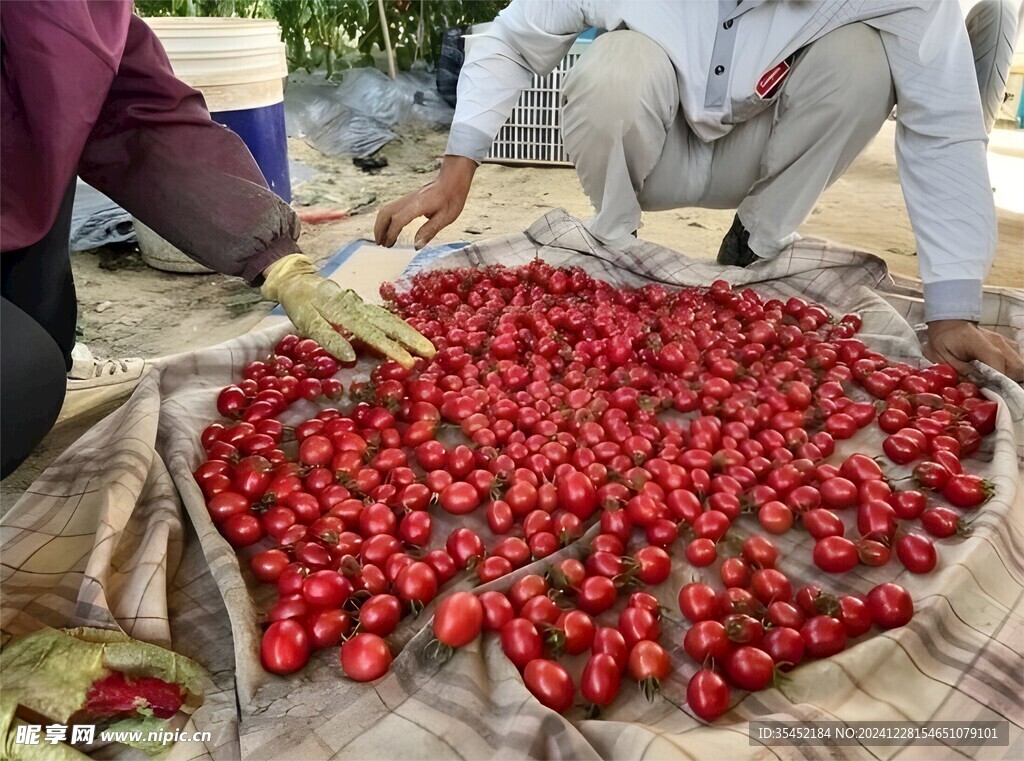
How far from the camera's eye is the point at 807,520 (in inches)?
44.1

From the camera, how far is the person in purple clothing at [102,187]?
3.19 feet

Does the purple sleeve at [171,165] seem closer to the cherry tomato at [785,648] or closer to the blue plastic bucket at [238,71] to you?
the cherry tomato at [785,648]

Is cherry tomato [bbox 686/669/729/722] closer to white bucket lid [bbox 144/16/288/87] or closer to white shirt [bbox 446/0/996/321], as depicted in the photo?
white shirt [bbox 446/0/996/321]

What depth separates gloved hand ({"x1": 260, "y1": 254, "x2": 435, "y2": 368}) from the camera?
1.43 meters

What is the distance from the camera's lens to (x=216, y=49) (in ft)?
8.15

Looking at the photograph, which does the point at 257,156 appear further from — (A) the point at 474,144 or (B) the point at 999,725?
(B) the point at 999,725

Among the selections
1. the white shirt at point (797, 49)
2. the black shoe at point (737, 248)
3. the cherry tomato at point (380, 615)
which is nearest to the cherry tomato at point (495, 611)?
the cherry tomato at point (380, 615)

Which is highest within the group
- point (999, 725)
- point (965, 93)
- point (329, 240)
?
point (965, 93)

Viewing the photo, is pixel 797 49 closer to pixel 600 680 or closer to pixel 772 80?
pixel 772 80

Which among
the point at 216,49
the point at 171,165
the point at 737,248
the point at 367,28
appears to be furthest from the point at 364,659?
the point at 367,28

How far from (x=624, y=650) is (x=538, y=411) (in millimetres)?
531

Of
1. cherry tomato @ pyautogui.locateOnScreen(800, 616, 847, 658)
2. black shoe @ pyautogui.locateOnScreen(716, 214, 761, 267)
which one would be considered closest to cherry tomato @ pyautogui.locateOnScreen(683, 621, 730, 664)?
cherry tomato @ pyautogui.locateOnScreen(800, 616, 847, 658)

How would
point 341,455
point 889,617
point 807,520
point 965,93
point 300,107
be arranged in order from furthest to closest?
1. point 300,107
2. point 965,93
3. point 341,455
4. point 807,520
5. point 889,617

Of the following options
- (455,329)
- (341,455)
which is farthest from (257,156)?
(341,455)
